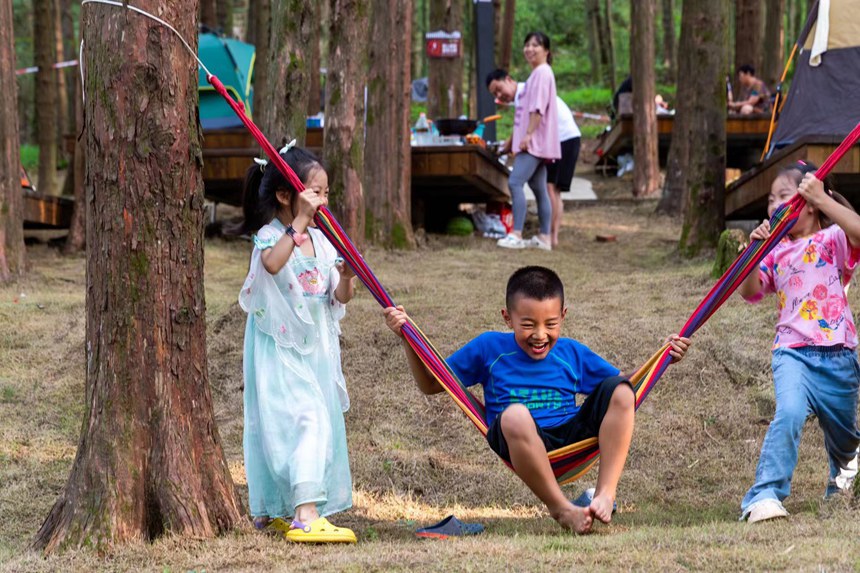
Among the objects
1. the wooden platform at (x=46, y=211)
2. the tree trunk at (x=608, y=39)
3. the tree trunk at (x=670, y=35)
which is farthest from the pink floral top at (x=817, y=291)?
the tree trunk at (x=608, y=39)

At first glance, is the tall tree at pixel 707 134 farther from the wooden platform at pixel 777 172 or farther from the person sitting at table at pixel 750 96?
the person sitting at table at pixel 750 96

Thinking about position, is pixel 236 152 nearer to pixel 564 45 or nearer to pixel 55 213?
pixel 55 213

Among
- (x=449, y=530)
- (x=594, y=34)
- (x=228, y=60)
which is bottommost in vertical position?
(x=449, y=530)

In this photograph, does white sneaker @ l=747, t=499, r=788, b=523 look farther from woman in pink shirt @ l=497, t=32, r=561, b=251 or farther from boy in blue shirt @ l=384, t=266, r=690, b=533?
Result: woman in pink shirt @ l=497, t=32, r=561, b=251

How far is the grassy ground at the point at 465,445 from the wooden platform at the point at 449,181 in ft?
5.00

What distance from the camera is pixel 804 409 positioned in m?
3.67

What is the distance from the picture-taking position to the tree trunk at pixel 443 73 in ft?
46.1

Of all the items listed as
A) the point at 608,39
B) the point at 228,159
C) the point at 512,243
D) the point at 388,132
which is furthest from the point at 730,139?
the point at 608,39

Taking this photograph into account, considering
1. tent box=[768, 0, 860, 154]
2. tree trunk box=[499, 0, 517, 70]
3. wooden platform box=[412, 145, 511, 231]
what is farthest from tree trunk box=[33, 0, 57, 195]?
tree trunk box=[499, 0, 517, 70]

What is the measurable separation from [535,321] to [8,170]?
5212 millimetres

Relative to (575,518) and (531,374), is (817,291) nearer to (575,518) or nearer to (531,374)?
(531,374)

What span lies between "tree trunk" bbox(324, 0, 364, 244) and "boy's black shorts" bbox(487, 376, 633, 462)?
4474 millimetres

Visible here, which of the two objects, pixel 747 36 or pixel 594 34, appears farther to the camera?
pixel 594 34

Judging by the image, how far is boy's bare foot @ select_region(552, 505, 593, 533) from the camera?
11.3 feet
